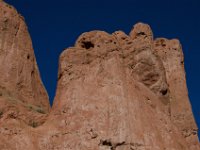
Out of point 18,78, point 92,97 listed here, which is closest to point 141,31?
point 92,97

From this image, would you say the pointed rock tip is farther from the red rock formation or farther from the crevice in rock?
the red rock formation

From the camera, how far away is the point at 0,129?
27484mm

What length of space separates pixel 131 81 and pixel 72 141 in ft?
20.3

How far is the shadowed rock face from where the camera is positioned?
27.9 m

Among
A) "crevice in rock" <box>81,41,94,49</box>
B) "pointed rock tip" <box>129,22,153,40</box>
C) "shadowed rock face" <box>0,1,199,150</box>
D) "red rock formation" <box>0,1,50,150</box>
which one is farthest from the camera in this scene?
"pointed rock tip" <box>129,22,153,40</box>

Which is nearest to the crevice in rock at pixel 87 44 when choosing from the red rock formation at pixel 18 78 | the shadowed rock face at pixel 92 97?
the shadowed rock face at pixel 92 97

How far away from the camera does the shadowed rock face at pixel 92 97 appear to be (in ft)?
91.5

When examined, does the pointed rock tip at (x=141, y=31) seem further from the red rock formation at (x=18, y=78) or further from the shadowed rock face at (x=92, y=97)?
the red rock formation at (x=18, y=78)

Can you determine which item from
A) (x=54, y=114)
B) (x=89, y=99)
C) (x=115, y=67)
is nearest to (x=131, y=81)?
(x=115, y=67)

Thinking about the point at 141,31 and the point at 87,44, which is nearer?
the point at 87,44

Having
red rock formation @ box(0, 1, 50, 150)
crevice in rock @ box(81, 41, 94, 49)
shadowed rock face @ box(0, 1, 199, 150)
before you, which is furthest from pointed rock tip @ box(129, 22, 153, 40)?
red rock formation @ box(0, 1, 50, 150)

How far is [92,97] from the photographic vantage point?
29828 millimetres

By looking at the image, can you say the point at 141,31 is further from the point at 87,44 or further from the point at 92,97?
the point at 92,97

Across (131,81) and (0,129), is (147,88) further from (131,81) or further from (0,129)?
(0,129)
